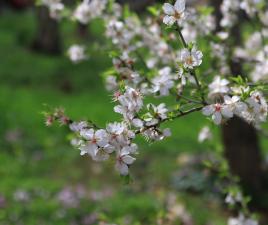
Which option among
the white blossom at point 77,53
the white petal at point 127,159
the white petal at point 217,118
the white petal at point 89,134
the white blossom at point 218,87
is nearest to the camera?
the white petal at point 89,134

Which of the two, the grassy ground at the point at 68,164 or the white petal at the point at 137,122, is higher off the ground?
the grassy ground at the point at 68,164

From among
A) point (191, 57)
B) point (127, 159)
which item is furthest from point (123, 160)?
point (191, 57)

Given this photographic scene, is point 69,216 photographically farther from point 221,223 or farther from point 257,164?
point 257,164

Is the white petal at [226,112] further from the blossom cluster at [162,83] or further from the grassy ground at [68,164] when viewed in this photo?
the grassy ground at [68,164]

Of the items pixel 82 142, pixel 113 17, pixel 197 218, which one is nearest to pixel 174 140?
pixel 197 218

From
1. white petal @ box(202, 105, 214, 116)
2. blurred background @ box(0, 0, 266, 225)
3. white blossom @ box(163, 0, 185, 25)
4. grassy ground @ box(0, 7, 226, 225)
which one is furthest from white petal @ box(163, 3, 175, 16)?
grassy ground @ box(0, 7, 226, 225)

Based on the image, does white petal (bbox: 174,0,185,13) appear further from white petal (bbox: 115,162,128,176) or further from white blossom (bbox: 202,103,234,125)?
white petal (bbox: 115,162,128,176)

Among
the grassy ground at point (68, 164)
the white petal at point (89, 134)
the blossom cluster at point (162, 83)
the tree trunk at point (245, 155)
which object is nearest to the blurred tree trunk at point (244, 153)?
the tree trunk at point (245, 155)
